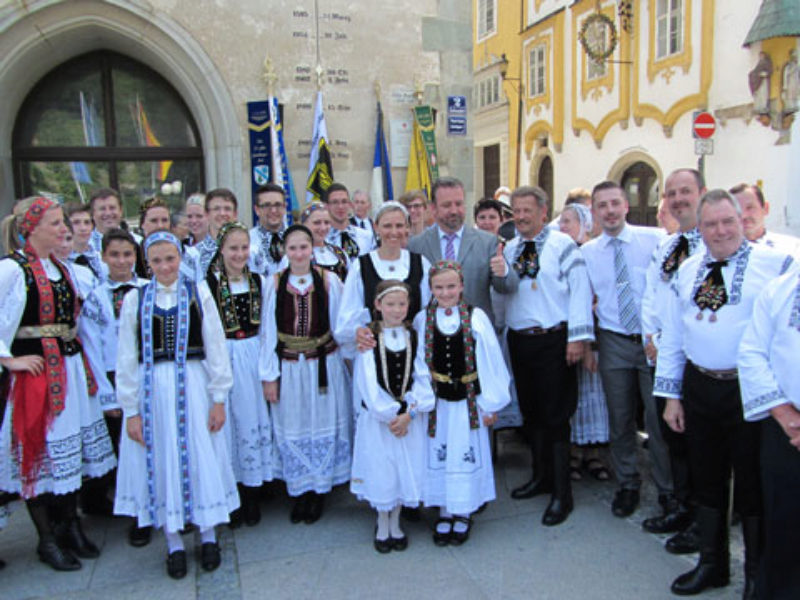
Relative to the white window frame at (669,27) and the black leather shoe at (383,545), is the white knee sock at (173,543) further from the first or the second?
the white window frame at (669,27)

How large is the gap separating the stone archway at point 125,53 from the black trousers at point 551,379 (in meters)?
4.27

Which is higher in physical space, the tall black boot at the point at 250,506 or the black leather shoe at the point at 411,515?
the tall black boot at the point at 250,506

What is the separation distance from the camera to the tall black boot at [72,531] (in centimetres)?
343

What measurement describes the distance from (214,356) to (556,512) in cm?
223

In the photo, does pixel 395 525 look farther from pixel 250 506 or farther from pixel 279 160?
pixel 279 160

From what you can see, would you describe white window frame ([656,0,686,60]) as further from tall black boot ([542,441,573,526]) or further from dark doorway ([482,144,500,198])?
tall black boot ([542,441,573,526])

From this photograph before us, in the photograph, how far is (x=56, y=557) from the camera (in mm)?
3324

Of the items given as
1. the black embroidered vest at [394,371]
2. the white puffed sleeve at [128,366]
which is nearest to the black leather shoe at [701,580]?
the black embroidered vest at [394,371]

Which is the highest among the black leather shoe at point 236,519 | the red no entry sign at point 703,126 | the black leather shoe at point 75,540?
the red no entry sign at point 703,126

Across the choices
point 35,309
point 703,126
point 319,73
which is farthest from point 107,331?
point 703,126

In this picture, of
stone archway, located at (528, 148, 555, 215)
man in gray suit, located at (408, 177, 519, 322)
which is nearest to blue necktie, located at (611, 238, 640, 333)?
man in gray suit, located at (408, 177, 519, 322)

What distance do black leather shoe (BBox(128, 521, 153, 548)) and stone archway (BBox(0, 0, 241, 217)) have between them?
413 cm

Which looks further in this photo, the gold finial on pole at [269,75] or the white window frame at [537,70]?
the white window frame at [537,70]

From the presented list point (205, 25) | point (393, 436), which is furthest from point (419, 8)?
point (393, 436)
